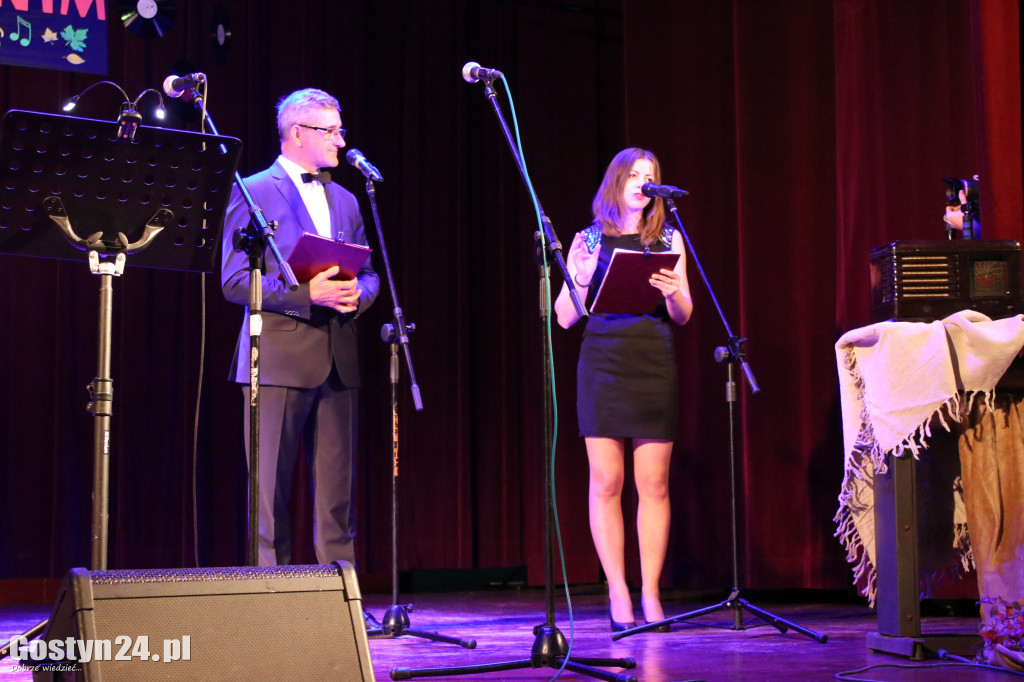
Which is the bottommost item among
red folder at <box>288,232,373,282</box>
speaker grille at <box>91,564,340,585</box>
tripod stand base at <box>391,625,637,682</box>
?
tripod stand base at <box>391,625,637,682</box>

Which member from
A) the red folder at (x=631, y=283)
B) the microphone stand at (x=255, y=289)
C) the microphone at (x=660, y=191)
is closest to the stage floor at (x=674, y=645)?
the microphone stand at (x=255, y=289)

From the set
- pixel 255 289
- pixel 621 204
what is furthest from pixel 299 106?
pixel 621 204

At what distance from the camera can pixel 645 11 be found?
17.4 ft

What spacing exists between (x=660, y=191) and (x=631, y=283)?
1.12ft

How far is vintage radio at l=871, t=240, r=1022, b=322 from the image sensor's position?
326cm

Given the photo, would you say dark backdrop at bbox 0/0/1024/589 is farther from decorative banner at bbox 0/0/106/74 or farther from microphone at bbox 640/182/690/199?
microphone at bbox 640/182/690/199

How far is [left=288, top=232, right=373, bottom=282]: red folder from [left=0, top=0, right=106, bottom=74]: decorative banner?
2.14m

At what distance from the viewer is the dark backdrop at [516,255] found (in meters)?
4.62

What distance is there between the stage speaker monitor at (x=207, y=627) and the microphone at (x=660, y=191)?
1.92m

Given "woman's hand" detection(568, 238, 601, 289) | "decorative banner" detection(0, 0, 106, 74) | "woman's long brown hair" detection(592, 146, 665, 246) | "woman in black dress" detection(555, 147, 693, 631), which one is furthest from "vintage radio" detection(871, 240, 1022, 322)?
"decorative banner" detection(0, 0, 106, 74)

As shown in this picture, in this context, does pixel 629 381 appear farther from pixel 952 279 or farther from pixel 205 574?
pixel 205 574

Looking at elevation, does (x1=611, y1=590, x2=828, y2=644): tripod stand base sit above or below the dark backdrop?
below

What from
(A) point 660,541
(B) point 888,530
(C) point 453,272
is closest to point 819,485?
(A) point 660,541

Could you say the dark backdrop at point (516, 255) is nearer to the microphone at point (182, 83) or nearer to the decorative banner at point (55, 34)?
the decorative banner at point (55, 34)
